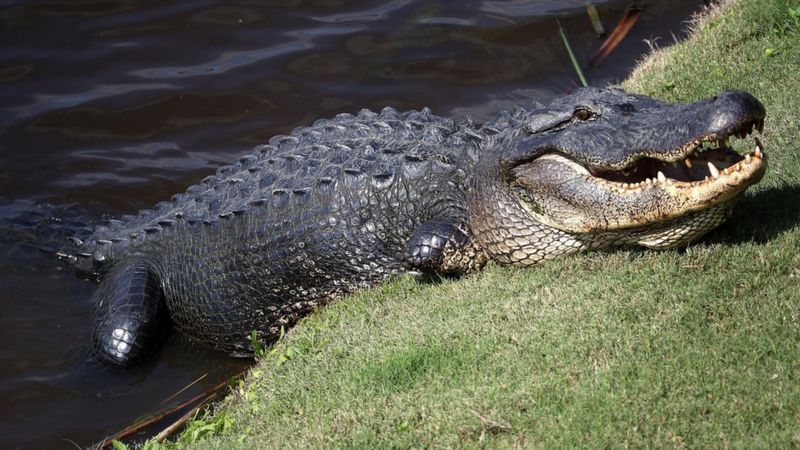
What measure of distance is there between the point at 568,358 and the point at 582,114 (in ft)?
4.70

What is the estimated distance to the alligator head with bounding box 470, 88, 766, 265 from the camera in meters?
4.02

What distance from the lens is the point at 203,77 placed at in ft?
30.7

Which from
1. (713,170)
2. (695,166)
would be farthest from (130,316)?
(713,170)

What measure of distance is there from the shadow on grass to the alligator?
0.61ft

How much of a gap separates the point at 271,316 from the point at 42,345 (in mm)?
1717

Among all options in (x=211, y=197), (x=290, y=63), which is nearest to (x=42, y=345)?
(x=211, y=197)

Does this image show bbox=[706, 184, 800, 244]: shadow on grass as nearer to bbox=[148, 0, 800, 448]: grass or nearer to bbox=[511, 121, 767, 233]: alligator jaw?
bbox=[148, 0, 800, 448]: grass

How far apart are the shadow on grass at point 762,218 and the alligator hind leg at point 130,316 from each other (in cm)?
362

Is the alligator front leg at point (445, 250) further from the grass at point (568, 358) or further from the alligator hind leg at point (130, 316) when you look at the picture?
the alligator hind leg at point (130, 316)

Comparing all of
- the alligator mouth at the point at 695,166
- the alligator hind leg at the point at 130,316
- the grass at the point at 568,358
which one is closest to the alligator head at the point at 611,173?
the alligator mouth at the point at 695,166

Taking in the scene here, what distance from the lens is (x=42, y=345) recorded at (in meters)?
6.25

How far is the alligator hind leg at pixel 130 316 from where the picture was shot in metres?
5.95

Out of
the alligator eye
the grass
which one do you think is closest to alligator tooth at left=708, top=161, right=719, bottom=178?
the grass

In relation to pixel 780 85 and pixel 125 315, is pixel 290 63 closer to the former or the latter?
pixel 125 315
